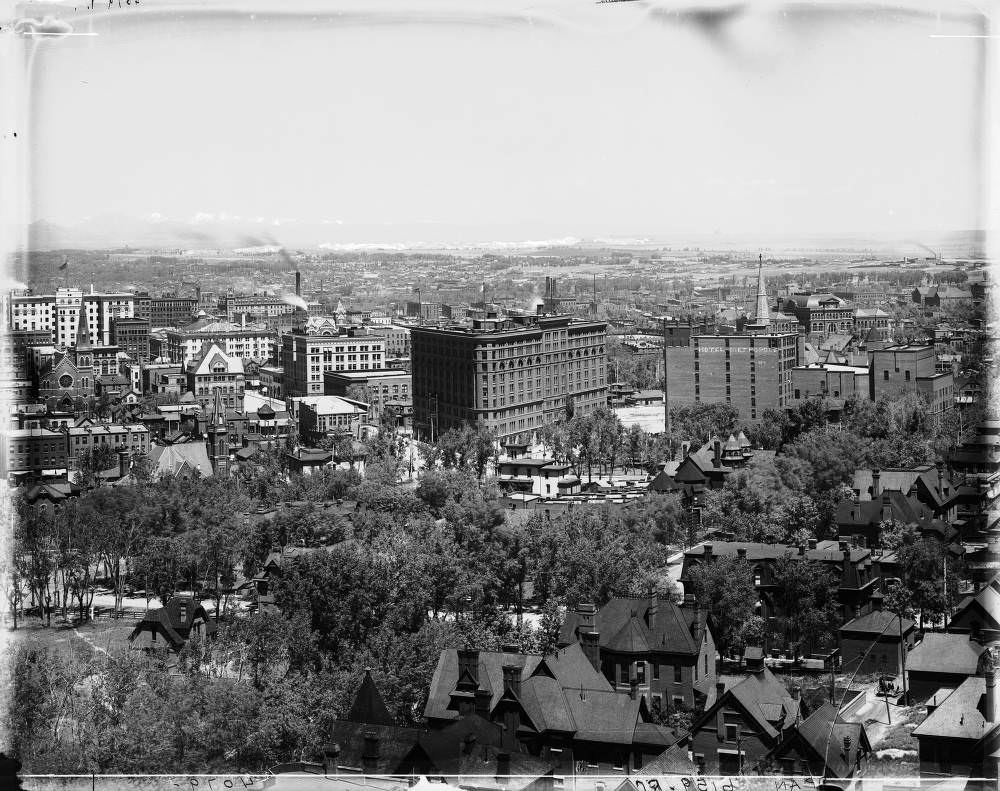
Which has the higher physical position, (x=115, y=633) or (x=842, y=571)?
(x=842, y=571)

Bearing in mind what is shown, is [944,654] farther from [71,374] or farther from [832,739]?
[71,374]

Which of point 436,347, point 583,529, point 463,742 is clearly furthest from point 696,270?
point 463,742

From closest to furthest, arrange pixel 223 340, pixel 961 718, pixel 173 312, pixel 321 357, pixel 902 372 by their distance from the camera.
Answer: pixel 961 718 → pixel 902 372 → pixel 321 357 → pixel 223 340 → pixel 173 312

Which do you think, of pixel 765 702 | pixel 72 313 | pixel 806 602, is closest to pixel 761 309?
pixel 72 313

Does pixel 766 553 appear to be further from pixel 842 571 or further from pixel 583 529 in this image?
pixel 583 529

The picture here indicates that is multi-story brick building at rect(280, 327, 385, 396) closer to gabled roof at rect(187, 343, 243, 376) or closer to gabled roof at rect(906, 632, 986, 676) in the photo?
gabled roof at rect(187, 343, 243, 376)

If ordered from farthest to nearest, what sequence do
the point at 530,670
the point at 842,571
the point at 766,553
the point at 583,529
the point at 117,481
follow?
A: 1. the point at 117,481
2. the point at 583,529
3. the point at 766,553
4. the point at 842,571
5. the point at 530,670

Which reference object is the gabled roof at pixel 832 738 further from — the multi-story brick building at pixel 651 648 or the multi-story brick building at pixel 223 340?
the multi-story brick building at pixel 223 340
